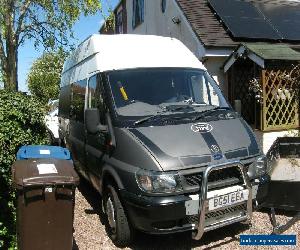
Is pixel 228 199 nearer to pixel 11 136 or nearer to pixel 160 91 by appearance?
pixel 160 91

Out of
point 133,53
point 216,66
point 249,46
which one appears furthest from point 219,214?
point 216,66

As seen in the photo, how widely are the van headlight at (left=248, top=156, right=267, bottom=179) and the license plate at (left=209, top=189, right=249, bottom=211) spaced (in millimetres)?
311

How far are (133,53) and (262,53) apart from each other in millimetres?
4688

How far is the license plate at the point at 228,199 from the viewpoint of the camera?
13.7 feet

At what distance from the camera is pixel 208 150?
4297mm

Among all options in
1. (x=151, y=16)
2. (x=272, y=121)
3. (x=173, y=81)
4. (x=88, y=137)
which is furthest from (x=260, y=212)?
(x=151, y=16)

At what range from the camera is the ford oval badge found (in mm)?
4496

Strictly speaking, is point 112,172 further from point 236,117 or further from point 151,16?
point 151,16

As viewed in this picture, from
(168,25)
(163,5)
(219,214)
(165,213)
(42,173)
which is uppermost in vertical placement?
(163,5)

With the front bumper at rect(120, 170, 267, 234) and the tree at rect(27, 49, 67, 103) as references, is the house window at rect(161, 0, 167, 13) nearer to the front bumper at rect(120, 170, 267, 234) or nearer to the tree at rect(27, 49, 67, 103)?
the front bumper at rect(120, 170, 267, 234)

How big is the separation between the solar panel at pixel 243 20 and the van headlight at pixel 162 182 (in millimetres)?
7693

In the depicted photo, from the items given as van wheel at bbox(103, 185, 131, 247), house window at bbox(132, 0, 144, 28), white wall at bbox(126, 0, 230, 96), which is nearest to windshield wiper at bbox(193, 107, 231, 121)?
van wheel at bbox(103, 185, 131, 247)

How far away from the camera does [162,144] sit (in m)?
4.26

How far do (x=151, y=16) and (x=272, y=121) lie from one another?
8285 mm
